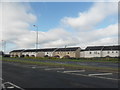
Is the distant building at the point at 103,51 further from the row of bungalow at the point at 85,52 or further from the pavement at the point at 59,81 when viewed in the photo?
the pavement at the point at 59,81

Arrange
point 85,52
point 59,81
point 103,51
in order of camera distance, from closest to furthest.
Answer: point 59,81
point 103,51
point 85,52

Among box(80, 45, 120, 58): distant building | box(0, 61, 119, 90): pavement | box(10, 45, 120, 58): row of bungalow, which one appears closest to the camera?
box(0, 61, 119, 90): pavement

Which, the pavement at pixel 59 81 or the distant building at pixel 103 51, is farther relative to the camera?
the distant building at pixel 103 51

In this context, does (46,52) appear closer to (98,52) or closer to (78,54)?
(78,54)

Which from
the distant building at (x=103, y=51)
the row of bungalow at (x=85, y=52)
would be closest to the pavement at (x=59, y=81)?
the row of bungalow at (x=85, y=52)

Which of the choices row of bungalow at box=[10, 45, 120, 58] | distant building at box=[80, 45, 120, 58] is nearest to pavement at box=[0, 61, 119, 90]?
row of bungalow at box=[10, 45, 120, 58]

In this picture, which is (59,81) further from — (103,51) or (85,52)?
(85,52)

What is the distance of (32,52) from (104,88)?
109 metres

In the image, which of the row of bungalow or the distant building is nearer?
the distant building

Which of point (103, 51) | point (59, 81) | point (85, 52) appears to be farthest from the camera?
point (85, 52)

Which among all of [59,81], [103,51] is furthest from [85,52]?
[59,81]

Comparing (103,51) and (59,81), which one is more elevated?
(103,51)

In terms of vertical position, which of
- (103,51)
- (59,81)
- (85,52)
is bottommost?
(59,81)

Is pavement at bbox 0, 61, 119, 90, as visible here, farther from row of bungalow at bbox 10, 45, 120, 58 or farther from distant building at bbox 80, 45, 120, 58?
distant building at bbox 80, 45, 120, 58
